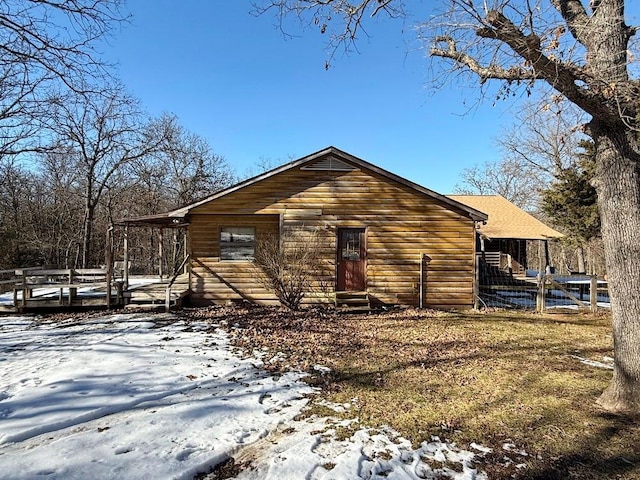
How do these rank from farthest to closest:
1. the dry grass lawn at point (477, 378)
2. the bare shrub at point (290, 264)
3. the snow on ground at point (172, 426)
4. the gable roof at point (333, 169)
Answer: the gable roof at point (333, 169)
the bare shrub at point (290, 264)
the dry grass lawn at point (477, 378)
the snow on ground at point (172, 426)

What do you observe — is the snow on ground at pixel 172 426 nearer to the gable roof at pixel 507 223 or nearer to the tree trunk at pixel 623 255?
the tree trunk at pixel 623 255

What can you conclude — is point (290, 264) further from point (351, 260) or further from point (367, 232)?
point (367, 232)

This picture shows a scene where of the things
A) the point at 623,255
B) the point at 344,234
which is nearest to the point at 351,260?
the point at 344,234

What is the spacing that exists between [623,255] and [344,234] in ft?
26.7

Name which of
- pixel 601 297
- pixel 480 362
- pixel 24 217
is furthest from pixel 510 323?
pixel 24 217

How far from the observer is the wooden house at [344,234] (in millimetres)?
12023

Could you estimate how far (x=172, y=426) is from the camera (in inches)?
163

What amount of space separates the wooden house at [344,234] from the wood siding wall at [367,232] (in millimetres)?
32

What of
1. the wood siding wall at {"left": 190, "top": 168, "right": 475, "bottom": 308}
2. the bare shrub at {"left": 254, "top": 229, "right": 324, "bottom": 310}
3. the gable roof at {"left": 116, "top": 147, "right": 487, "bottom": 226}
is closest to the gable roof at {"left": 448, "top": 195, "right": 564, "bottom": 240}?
the wood siding wall at {"left": 190, "top": 168, "right": 475, "bottom": 308}

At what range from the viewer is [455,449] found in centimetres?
376

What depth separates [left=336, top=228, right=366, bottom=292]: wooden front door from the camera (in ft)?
40.1

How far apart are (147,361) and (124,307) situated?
235 inches

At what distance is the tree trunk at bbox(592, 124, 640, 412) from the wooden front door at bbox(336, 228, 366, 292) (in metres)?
7.77

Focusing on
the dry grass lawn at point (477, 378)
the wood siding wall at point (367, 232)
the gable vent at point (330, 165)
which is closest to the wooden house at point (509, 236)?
the wood siding wall at point (367, 232)
